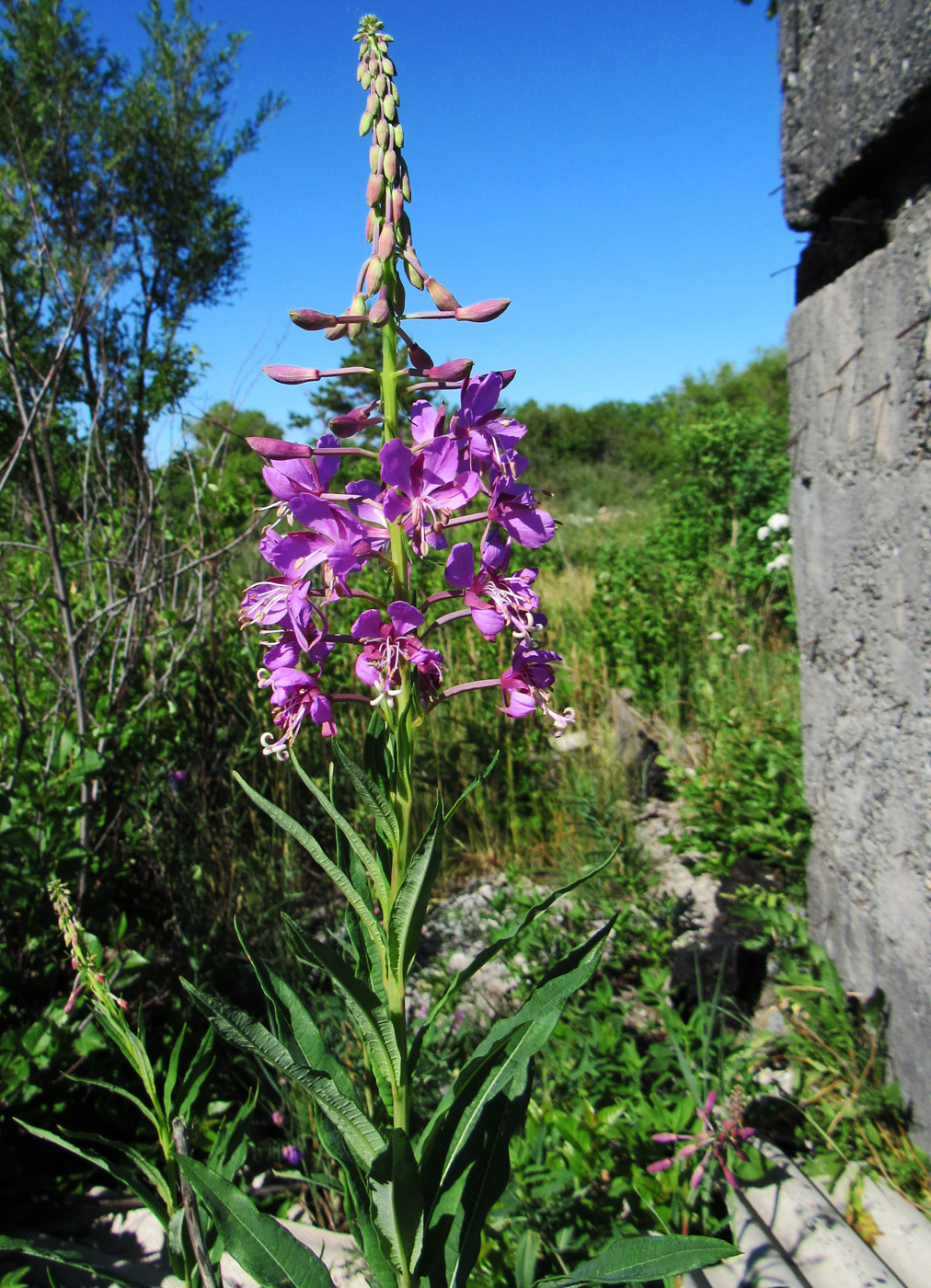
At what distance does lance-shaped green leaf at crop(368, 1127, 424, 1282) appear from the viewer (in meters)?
0.94

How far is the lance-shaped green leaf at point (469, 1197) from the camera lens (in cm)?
115

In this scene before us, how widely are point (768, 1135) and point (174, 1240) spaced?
163 cm

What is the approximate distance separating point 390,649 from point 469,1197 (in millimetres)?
865

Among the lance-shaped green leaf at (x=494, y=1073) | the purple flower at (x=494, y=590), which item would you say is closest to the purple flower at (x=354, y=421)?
the purple flower at (x=494, y=590)

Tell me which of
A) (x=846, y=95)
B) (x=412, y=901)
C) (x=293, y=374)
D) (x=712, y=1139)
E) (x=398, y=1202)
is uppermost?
(x=846, y=95)

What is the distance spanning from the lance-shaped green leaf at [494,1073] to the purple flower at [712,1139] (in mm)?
738

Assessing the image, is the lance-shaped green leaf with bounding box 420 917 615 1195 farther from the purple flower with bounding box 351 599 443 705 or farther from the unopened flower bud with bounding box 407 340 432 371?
the unopened flower bud with bounding box 407 340 432 371

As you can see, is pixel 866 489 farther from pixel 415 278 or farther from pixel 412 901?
pixel 412 901

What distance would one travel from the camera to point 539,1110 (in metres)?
1.93

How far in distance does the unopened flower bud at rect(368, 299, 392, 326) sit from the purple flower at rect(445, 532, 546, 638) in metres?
0.34

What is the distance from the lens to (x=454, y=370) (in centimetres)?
106

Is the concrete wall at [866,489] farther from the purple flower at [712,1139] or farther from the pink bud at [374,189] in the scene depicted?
the pink bud at [374,189]

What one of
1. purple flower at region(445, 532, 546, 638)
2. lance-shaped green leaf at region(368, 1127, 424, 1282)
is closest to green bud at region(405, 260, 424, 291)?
purple flower at region(445, 532, 546, 638)

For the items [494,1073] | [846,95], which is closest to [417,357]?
[494,1073]
